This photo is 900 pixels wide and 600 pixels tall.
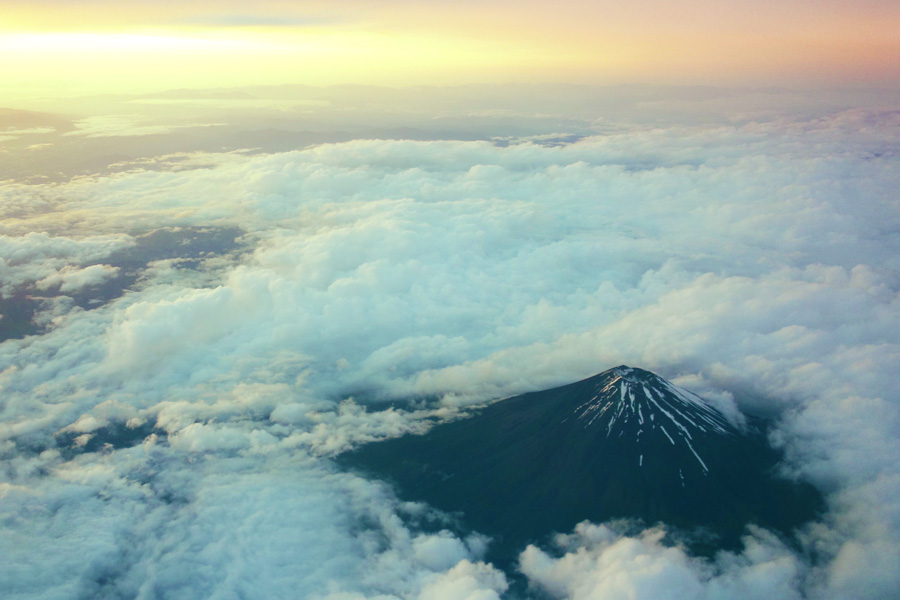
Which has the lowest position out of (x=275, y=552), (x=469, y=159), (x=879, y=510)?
(x=275, y=552)

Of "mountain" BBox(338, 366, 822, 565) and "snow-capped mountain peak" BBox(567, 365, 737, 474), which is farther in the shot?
"snow-capped mountain peak" BBox(567, 365, 737, 474)

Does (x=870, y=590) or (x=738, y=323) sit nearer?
(x=870, y=590)

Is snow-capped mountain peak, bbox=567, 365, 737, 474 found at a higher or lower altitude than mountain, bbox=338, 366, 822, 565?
higher

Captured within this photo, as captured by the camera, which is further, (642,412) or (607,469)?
(642,412)

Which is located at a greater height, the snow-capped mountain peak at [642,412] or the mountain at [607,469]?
the snow-capped mountain peak at [642,412]

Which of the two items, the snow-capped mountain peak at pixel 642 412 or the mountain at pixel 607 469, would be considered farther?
the snow-capped mountain peak at pixel 642 412

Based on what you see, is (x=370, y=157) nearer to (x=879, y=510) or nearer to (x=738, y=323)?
(x=738, y=323)

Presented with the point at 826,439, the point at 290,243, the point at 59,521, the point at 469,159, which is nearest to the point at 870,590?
the point at 826,439

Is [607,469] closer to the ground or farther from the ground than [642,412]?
closer to the ground
